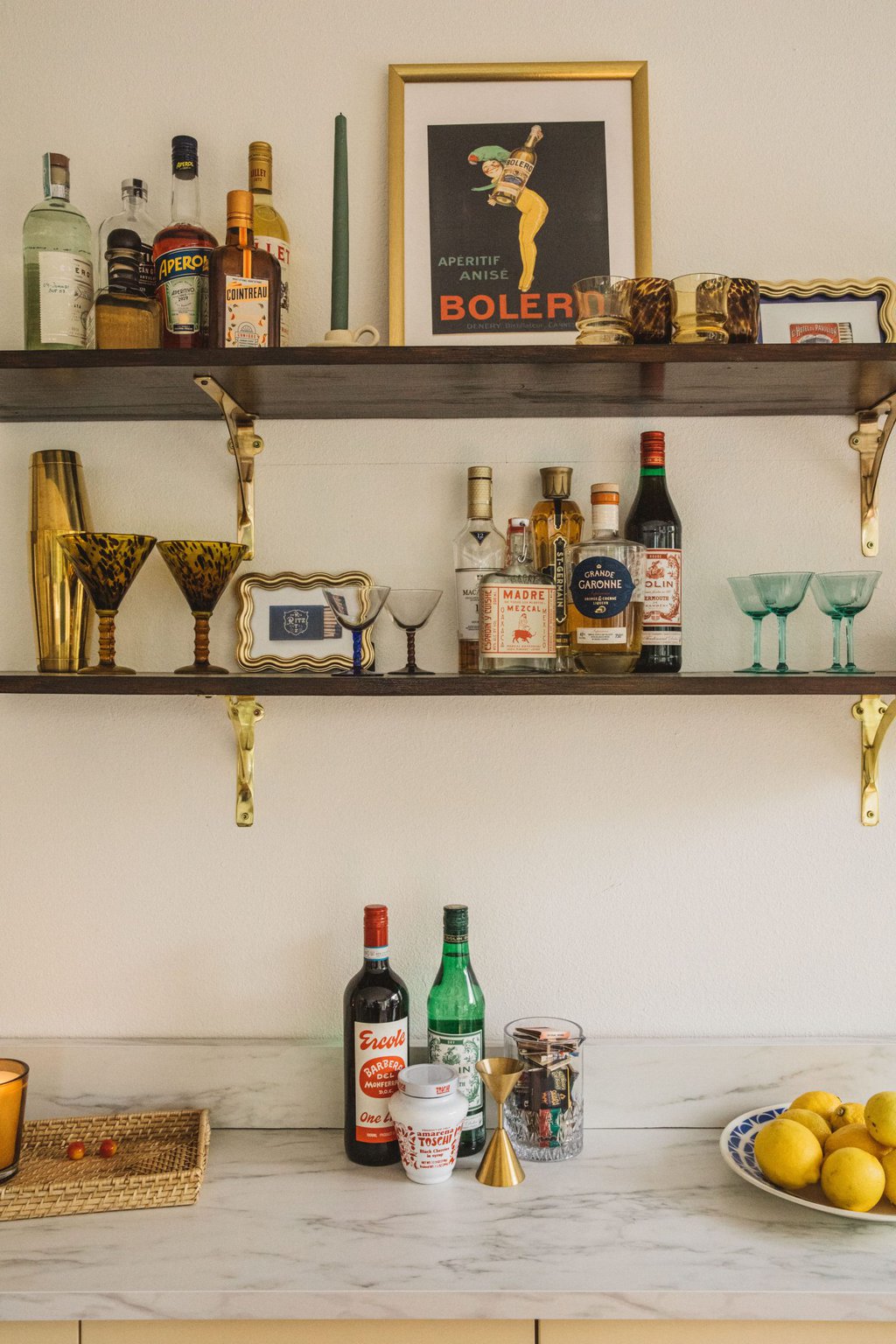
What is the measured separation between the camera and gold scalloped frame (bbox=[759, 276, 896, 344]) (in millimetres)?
1394

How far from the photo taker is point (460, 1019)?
137cm

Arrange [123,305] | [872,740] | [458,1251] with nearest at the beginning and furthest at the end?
[458,1251] → [123,305] → [872,740]

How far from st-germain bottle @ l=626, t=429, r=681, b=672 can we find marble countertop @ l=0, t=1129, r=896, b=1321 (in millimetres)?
633

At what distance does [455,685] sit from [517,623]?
12 cm

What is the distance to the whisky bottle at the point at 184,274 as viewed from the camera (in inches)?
51.3

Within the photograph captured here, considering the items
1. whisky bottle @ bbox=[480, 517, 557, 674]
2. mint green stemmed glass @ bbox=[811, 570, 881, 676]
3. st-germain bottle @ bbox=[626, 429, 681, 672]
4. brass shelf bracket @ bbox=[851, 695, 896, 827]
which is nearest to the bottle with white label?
whisky bottle @ bbox=[480, 517, 557, 674]

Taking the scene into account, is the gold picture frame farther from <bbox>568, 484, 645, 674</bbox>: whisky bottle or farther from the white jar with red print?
the white jar with red print

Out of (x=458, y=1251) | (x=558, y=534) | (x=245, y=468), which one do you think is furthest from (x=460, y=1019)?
(x=245, y=468)

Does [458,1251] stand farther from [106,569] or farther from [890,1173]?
[106,569]

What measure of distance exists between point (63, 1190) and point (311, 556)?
84 cm

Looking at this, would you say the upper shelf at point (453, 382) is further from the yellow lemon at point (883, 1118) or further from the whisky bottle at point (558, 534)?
the yellow lemon at point (883, 1118)

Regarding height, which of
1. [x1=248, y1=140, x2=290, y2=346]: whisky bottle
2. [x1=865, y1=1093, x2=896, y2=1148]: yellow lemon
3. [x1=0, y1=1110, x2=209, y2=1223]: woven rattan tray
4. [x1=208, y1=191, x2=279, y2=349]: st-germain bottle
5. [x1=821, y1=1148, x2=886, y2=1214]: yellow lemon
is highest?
[x1=248, y1=140, x2=290, y2=346]: whisky bottle

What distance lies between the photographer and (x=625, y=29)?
4.72 feet

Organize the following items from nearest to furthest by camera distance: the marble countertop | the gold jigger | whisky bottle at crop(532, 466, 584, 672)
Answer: the marble countertop, the gold jigger, whisky bottle at crop(532, 466, 584, 672)
